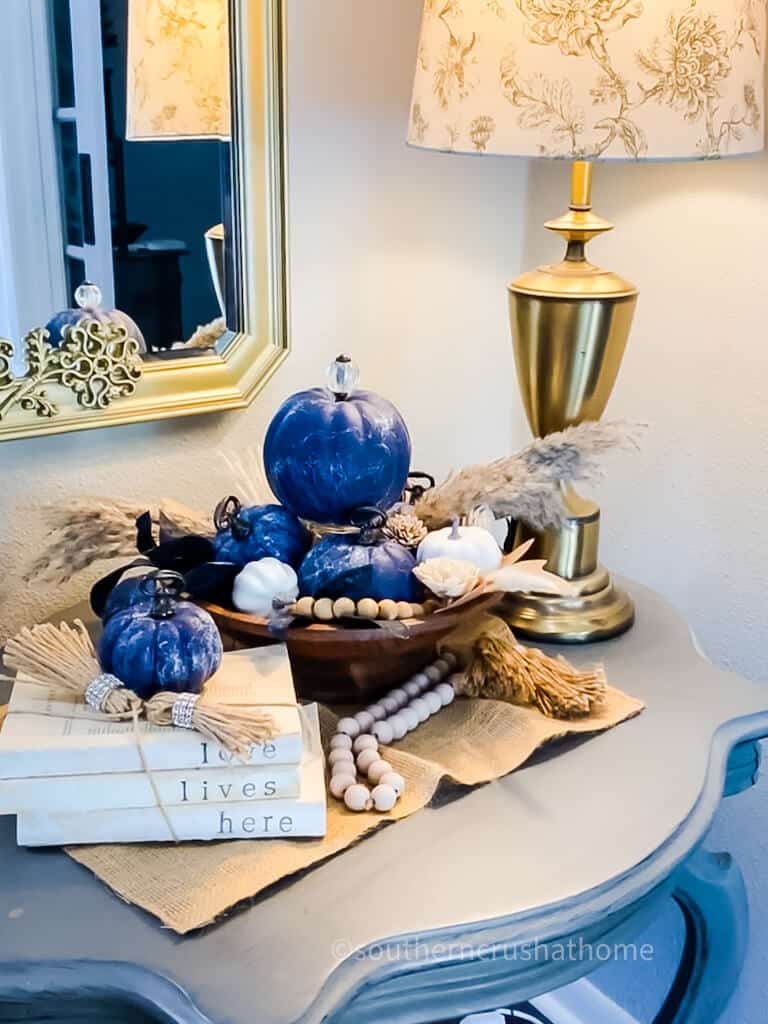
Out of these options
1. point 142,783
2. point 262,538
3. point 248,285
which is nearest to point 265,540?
point 262,538

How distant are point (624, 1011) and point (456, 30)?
1.22 meters

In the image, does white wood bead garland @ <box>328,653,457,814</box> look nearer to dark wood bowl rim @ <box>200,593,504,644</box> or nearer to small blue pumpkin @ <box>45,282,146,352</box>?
dark wood bowl rim @ <box>200,593,504,644</box>

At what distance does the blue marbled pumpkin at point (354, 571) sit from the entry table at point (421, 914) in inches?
6.4

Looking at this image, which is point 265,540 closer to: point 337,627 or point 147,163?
point 337,627

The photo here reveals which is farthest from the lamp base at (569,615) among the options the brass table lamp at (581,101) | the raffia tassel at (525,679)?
the raffia tassel at (525,679)

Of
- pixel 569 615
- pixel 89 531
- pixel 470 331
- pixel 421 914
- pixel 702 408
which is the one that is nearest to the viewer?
pixel 421 914

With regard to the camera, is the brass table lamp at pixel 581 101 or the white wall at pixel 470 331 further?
the white wall at pixel 470 331

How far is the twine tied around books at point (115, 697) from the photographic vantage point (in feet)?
2.18

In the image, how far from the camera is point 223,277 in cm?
103

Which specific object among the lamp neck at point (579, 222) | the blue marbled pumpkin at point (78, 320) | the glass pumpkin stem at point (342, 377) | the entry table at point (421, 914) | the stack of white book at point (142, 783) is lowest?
the entry table at point (421, 914)

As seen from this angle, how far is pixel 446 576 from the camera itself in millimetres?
797

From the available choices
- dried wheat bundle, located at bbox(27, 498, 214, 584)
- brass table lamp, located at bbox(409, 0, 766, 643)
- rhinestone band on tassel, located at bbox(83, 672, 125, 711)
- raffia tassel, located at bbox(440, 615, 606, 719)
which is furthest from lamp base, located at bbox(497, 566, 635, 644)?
rhinestone band on tassel, located at bbox(83, 672, 125, 711)

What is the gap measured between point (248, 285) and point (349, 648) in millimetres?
422

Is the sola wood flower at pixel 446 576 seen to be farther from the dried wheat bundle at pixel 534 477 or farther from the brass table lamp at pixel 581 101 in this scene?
the brass table lamp at pixel 581 101
